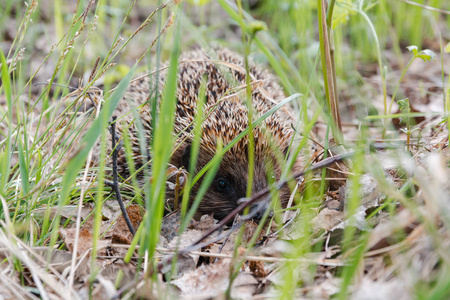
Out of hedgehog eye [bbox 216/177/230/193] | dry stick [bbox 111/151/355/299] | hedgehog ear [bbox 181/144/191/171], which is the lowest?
hedgehog eye [bbox 216/177/230/193]

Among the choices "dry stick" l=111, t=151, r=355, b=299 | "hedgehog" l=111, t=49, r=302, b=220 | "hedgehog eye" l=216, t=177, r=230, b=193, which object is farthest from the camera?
"hedgehog eye" l=216, t=177, r=230, b=193

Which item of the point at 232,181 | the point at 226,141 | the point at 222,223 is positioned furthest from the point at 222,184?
the point at 222,223

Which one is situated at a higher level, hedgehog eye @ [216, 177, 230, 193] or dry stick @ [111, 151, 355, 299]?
dry stick @ [111, 151, 355, 299]

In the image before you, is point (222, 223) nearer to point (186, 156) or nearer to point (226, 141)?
point (226, 141)

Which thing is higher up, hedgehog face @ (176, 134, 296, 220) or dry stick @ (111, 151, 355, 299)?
dry stick @ (111, 151, 355, 299)

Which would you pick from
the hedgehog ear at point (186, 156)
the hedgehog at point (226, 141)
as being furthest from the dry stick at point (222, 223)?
the hedgehog ear at point (186, 156)

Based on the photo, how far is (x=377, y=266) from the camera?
1749 mm

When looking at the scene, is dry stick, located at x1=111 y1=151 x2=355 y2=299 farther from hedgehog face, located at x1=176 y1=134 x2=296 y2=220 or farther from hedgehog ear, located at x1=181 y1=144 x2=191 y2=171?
hedgehog ear, located at x1=181 y1=144 x2=191 y2=171

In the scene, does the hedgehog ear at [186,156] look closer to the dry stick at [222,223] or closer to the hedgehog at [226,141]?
the hedgehog at [226,141]

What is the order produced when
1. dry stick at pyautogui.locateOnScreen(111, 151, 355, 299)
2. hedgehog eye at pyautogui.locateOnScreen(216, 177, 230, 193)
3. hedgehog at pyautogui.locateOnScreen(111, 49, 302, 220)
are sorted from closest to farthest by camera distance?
dry stick at pyautogui.locateOnScreen(111, 151, 355, 299) → hedgehog at pyautogui.locateOnScreen(111, 49, 302, 220) → hedgehog eye at pyautogui.locateOnScreen(216, 177, 230, 193)

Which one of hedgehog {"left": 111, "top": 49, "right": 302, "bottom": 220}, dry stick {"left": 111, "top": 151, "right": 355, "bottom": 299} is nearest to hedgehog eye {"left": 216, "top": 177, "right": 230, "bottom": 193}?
hedgehog {"left": 111, "top": 49, "right": 302, "bottom": 220}

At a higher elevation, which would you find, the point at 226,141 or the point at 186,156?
the point at 226,141

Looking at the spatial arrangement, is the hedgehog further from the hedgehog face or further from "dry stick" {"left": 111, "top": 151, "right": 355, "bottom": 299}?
"dry stick" {"left": 111, "top": 151, "right": 355, "bottom": 299}

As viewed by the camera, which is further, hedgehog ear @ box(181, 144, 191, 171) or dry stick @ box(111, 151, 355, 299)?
hedgehog ear @ box(181, 144, 191, 171)
